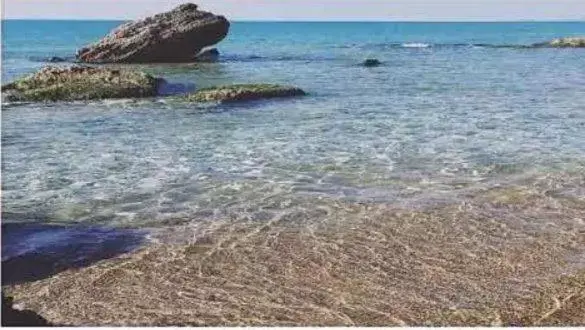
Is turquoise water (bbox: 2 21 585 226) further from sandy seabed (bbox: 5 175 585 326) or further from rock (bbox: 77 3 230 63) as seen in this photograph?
rock (bbox: 77 3 230 63)

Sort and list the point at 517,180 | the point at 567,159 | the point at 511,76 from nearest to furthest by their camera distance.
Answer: the point at 517,180
the point at 567,159
the point at 511,76

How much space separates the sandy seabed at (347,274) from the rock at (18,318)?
1.01ft

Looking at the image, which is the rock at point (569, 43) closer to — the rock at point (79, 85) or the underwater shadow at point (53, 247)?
the rock at point (79, 85)

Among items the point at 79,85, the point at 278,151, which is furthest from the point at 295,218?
the point at 79,85

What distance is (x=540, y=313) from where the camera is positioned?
28.6 feet

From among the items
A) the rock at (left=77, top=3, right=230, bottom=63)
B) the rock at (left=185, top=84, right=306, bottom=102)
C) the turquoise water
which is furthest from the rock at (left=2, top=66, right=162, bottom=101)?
the rock at (left=77, top=3, right=230, bottom=63)

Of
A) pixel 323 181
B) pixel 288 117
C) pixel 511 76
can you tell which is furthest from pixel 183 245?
pixel 511 76

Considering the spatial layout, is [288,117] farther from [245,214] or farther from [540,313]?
[540,313]

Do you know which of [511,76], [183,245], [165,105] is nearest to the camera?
[183,245]

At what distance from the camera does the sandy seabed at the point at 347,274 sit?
8734mm

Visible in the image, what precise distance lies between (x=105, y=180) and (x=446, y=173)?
24.7ft

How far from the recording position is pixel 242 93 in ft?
102

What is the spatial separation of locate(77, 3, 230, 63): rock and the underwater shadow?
41.6m

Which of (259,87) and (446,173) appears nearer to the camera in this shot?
(446,173)
